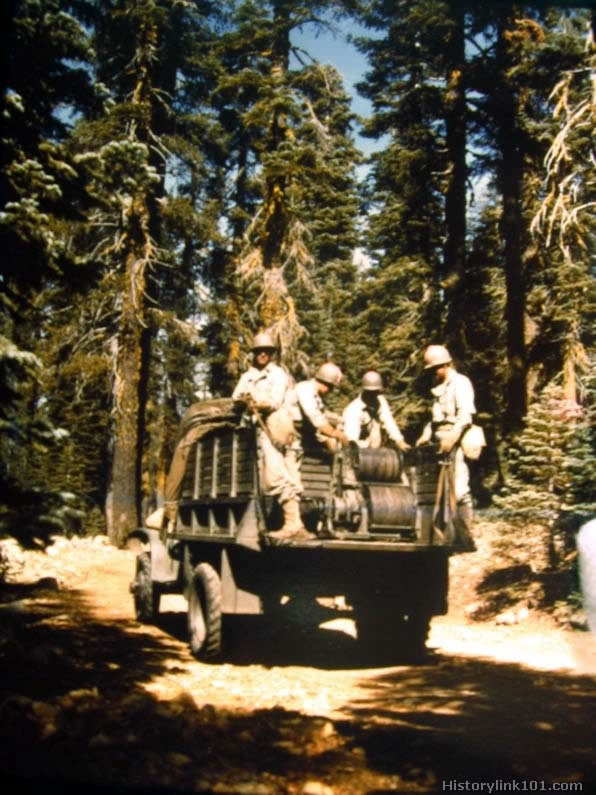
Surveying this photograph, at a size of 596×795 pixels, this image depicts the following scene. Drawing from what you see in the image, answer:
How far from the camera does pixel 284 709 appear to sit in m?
5.56

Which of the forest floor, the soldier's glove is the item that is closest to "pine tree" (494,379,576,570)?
the forest floor

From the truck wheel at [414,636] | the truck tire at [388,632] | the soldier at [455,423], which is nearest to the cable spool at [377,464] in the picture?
the soldier at [455,423]

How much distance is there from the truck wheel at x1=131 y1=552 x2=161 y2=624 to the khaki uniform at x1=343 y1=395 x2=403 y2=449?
3.20 m

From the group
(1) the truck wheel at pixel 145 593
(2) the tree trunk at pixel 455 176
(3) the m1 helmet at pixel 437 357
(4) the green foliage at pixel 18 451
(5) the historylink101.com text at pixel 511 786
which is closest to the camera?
(5) the historylink101.com text at pixel 511 786

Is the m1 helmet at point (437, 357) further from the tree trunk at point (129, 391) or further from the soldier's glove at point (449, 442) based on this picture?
the tree trunk at point (129, 391)

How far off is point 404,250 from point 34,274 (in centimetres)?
1766

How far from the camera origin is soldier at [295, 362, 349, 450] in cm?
765

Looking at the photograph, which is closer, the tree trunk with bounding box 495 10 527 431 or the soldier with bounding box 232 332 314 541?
the soldier with bounding box 232 332 314 541

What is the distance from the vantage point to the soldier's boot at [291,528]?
6.71 m

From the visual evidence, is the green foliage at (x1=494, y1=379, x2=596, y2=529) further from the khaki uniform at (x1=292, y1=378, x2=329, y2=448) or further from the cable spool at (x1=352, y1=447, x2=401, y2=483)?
the khaki uniform at (x1=292, y1=378, x2=329, y2=448)

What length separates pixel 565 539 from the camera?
36.6ft

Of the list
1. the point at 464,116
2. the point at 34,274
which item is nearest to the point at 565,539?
the point at 34,274

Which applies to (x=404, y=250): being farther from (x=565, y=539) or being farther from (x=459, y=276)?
(x=565, y=539)

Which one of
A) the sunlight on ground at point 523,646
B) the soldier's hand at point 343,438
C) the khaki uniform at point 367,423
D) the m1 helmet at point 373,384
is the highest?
the m1 helmet at point 373,384
